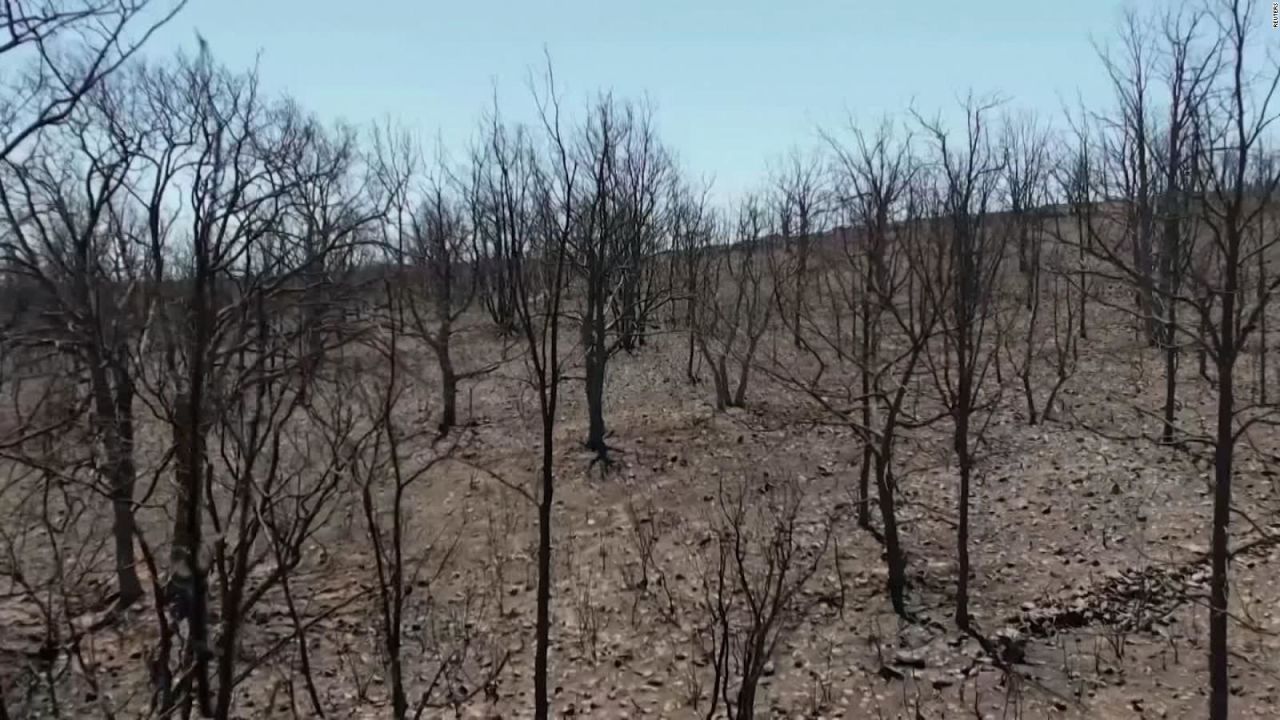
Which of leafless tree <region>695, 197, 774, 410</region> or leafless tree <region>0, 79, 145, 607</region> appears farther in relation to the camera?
leafless tree <region>695, 197, 774, 410</region>

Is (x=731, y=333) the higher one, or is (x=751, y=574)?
(x=731, y=333)

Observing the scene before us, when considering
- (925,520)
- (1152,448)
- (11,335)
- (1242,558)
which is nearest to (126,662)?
(11,335)

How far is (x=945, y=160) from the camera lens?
8852mm

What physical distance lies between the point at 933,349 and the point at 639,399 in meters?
8.94

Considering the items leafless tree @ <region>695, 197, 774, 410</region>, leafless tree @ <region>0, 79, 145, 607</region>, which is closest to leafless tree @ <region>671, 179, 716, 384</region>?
leafless tree @ <region>695, 197, 774, 410</region>

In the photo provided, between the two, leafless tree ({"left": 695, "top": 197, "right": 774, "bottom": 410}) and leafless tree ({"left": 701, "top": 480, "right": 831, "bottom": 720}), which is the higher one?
leafless tree ({"left": 695, "top": 197, "right": 774, "bottom": 410})

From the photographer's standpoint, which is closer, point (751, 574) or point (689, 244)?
point (751, 574)

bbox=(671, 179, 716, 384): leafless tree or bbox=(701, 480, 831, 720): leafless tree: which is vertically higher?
bbox=(671, 179, 716, 384): leafless tree

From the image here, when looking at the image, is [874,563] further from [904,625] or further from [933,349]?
[933,349]

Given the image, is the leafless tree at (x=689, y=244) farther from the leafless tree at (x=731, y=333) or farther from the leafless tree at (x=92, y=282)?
the leafless tree at (x=92, y=282)

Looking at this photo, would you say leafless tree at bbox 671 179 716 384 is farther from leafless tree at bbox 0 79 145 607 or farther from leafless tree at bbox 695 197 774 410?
leafless tree at bbox 0 79 145 607

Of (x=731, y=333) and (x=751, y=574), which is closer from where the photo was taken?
(x=751, y=574)

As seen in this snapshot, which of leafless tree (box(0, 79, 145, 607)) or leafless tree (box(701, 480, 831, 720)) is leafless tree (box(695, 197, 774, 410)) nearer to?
leafless tree (box(701, 480, 831, 720))

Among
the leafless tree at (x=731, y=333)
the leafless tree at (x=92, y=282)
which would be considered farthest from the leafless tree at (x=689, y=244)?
the leafless tree at (x=92, y=282)
